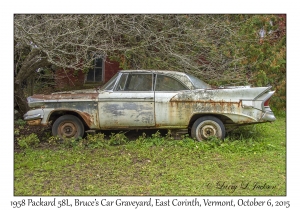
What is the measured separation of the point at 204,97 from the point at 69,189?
3.30 metres

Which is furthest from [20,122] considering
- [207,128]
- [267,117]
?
[267,117]

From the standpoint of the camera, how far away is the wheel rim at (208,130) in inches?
256

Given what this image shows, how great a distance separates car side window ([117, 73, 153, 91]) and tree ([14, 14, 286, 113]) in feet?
3.44

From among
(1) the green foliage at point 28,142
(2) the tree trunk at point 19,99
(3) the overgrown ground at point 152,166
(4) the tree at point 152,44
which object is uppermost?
(4) the tree at point 152,44

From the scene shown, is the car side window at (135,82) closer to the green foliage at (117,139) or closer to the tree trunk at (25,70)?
the green foliage at (117,139)

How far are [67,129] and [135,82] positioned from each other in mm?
1766

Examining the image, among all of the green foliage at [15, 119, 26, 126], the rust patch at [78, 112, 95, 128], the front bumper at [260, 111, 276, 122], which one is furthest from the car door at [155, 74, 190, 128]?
the green foliage at [15, 119, 26, 126]

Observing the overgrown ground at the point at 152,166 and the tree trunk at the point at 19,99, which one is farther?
the tree trunk at the point at 19,99

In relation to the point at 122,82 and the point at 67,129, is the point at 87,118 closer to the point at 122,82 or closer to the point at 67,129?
the point at 67,129

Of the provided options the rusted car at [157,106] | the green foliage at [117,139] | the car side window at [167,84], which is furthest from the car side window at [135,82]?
the green foliage at [117,139]

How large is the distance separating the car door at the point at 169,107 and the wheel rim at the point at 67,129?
1.78m

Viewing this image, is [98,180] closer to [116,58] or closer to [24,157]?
[24,157]

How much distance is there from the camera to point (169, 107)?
6453 millimetres

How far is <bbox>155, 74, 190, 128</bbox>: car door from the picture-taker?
21.1ft
